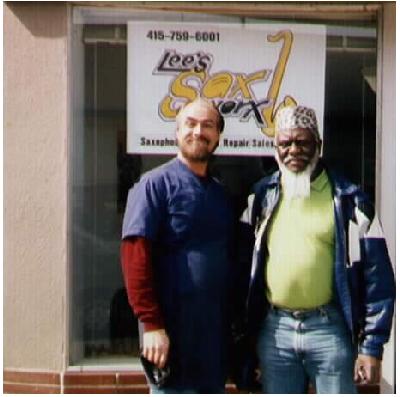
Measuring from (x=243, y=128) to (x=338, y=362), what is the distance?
135cm

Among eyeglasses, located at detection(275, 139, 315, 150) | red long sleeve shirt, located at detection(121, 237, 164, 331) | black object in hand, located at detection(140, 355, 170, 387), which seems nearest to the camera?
red long sleeve shirt, located at detection(121, 237, 164, 331)

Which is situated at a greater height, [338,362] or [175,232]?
[175,232]

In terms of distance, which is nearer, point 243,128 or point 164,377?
point 164,377

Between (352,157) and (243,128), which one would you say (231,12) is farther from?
(352,157)

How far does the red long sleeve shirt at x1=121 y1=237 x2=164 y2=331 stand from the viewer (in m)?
4.19

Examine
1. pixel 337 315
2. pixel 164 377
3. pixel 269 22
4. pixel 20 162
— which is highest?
pixel 269 22

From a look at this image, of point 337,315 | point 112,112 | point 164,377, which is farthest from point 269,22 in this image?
point 164,377

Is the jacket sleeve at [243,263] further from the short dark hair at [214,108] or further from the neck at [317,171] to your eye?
the short dark hair at [214,108]

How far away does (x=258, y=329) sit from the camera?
14.4 feet

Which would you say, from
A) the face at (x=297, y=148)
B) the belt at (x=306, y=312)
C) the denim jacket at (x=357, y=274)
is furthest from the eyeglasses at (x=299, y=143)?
the belt at (x=306, y=312)

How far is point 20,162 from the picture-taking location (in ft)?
15.6

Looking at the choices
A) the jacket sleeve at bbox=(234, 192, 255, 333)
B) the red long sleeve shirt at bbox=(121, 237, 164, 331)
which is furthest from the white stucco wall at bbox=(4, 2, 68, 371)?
the jacket sleeve at bbox=(234, 192, 255, 333)

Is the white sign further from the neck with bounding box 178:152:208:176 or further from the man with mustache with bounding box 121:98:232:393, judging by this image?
the man with mustache with bounding box 121:98:232:393

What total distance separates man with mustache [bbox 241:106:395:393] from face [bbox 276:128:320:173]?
11cm
